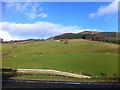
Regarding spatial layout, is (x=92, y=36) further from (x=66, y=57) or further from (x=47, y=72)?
(x=47, y=72)

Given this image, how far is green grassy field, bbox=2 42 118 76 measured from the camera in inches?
1775

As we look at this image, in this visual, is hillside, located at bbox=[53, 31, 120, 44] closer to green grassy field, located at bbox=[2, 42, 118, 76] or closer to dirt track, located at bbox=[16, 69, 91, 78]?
green grassy field, located at bbox=[2, 42, 118, 76]

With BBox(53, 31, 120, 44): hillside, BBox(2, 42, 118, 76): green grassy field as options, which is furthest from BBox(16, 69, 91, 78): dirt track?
BBox(53, 31, 120, 44): hillside

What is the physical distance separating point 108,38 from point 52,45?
7780 mm

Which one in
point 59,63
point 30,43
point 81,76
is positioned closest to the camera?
point 81,76

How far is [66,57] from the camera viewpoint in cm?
5028

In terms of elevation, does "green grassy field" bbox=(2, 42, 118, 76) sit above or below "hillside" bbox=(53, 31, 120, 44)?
below

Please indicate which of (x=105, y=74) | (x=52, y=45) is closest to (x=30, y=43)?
(x=52, y=45)

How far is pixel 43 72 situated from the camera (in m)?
43.1

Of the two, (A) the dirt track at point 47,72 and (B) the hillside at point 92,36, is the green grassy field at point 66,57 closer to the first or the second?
(B) the hillside at point 92,36

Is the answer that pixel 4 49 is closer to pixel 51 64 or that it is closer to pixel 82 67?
pixel 51 64

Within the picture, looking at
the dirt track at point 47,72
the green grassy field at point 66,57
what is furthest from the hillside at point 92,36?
the dirt track at point 47,72

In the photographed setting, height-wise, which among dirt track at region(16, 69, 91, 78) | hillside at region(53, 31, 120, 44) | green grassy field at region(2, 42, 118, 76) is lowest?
dirt track at region(16, 69, 91, 78)

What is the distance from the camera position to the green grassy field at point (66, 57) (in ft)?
148
